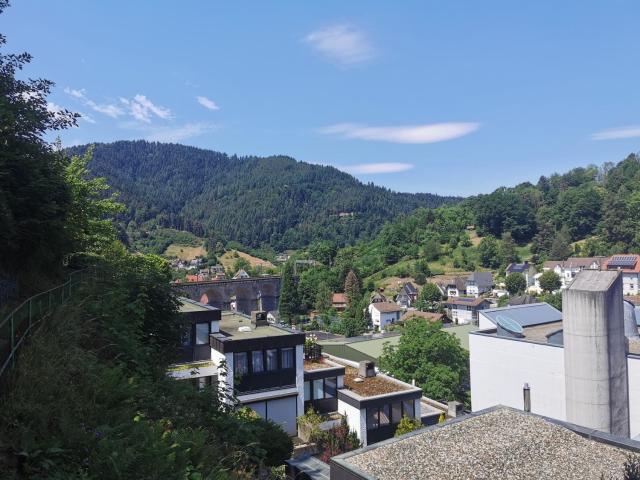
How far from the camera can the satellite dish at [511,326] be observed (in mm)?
21688

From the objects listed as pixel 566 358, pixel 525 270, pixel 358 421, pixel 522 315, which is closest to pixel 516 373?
pixel 566 358

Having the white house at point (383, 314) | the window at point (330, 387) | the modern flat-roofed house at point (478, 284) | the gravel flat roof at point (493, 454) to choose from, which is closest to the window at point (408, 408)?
the window at point (330, 387)

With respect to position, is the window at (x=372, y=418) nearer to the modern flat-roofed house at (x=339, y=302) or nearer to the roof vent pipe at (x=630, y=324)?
the roof vent pipe at (x=630, y=324)

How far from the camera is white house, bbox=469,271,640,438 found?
14844mm

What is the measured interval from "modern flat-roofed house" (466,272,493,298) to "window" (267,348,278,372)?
8168 cm

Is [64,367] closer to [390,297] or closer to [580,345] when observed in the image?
[580,345]

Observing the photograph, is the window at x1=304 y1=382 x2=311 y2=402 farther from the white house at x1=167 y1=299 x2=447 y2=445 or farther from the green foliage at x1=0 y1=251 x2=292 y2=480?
the green foliage at x1=0 y1=251 x2=292 y2=480

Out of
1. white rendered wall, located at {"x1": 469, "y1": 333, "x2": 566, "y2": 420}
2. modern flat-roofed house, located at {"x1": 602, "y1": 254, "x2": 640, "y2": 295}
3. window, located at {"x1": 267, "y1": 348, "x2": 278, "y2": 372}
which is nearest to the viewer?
window, located at {"x1": 267, "y1": 348, "x2": 278, "y2": 372}

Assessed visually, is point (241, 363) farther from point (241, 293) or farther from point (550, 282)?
point (550, 282)

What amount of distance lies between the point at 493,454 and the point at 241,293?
69036mm

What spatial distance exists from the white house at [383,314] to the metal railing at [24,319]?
69887 millimetres

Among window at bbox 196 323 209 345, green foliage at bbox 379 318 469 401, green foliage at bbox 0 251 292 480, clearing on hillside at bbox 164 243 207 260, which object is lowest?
green foliage at bbox 379 318 469 401

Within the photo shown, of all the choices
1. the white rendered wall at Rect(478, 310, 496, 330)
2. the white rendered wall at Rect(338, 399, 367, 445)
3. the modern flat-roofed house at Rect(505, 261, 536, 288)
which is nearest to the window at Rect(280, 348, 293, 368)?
the white rendered wall at Rect(338, 399, 367, 445)

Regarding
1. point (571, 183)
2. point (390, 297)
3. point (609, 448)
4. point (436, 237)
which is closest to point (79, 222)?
point (609, 448)
